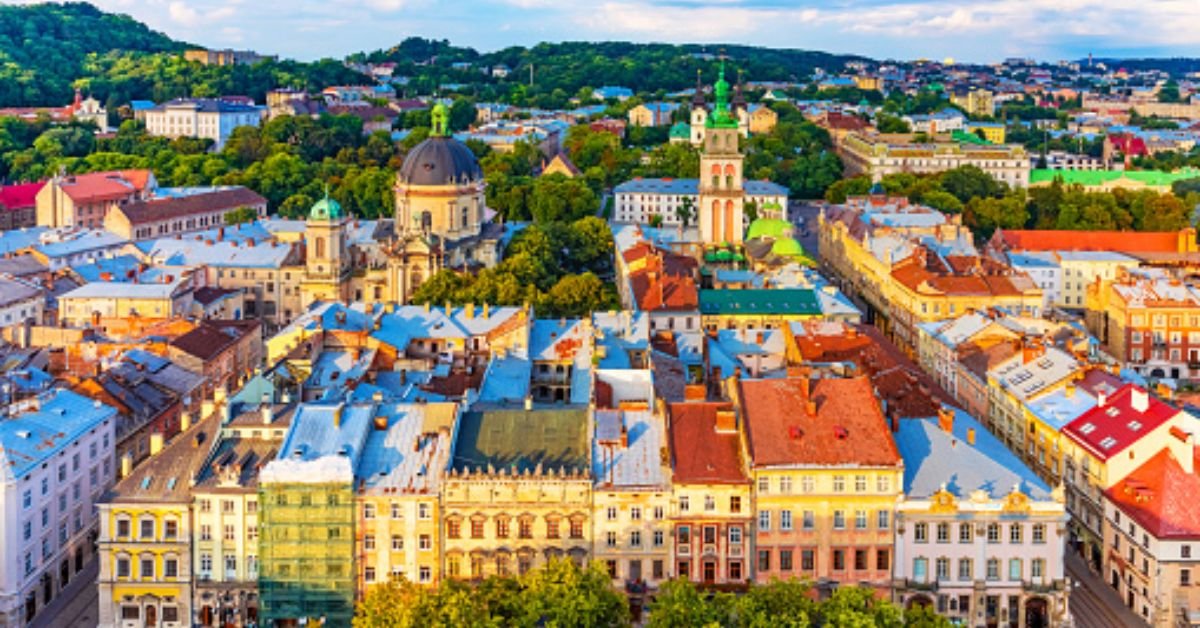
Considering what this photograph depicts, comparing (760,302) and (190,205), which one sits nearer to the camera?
(760,302)

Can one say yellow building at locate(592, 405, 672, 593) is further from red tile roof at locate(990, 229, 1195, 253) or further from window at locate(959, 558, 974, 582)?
red tile roof at locate(990, 229, 1195, 253)

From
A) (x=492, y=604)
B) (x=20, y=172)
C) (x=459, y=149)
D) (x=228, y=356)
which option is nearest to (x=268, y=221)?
(x=459, y=149)

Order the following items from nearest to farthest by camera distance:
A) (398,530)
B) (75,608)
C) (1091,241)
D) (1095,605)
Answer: (398,530) → (75,608) → (1095,605) → (1091,241)

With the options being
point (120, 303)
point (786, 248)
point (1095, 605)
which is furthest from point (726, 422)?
point (786, 248)

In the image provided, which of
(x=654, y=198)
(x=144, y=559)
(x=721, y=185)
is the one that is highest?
(x=721, y=185)

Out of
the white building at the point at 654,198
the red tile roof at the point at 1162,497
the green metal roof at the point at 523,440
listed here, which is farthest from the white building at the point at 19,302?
the white building at the point at 654,198

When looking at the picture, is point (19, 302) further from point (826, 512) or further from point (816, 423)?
point (826, 512)

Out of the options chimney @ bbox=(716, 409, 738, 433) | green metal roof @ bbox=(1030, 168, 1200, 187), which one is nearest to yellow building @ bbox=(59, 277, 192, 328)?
chimney @ bbox=(716, 409, 738, 433)
